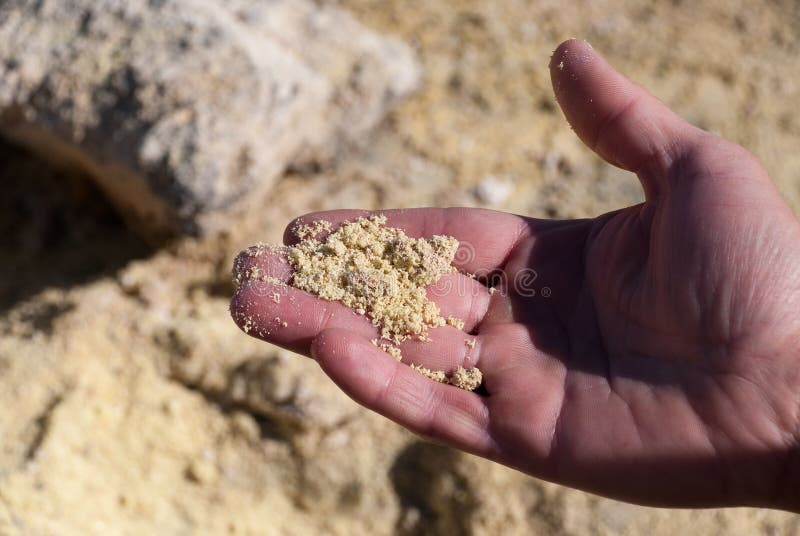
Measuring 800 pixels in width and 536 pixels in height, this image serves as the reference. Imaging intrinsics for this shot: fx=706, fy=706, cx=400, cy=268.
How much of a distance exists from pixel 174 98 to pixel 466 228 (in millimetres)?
1426

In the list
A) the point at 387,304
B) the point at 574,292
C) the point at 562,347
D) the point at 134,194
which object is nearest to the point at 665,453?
the point at 562,347

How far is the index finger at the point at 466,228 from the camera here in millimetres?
2221

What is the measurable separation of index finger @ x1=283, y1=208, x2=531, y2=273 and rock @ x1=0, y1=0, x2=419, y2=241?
82 cm

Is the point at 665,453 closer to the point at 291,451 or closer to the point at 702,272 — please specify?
the point at 702,272

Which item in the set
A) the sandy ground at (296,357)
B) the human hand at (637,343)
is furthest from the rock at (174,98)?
the human hand at (637,343)

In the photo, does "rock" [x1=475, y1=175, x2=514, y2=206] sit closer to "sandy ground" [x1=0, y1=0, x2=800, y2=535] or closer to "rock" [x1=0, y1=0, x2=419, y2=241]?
"sandy ground" [x1=0, y1=0, x2=800, y2=535]

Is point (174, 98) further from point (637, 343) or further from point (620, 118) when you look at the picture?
point (637, 343)

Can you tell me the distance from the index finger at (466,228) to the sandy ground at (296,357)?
0.70m

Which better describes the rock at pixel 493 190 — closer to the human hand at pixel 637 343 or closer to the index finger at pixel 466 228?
the index finger at pixel 466 228

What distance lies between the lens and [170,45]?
2984mm

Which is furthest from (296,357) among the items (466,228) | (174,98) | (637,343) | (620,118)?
(620,118)

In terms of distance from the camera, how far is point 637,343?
1911mm

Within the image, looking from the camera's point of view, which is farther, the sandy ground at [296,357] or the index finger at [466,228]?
the sandy ground at [296,357]

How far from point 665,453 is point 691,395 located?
0.54 ft
